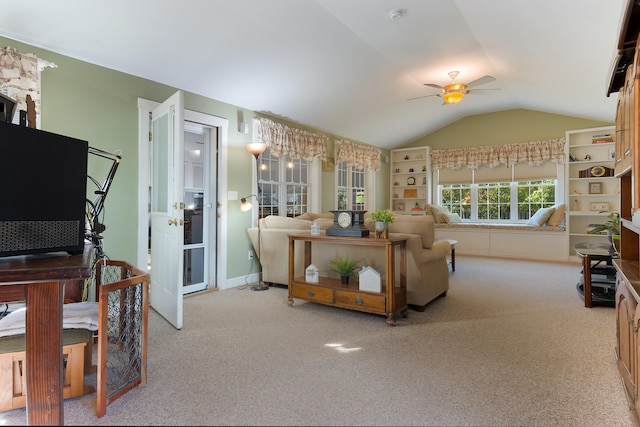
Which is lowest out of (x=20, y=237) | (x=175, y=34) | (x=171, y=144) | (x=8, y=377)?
(x=8, y=377)

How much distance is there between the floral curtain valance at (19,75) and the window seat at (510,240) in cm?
685

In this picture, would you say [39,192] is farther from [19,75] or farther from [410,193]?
[410,193]

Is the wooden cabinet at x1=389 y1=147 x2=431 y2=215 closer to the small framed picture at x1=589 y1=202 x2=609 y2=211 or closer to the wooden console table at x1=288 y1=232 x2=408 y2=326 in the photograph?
the small framed picture at x1=589 y1=202 x2=609 y2=211

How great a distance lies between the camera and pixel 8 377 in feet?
5.24

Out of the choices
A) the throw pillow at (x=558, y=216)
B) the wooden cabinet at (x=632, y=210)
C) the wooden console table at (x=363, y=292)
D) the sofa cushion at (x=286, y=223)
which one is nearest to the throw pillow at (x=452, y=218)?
the throw pillow at (x=558, y=216)

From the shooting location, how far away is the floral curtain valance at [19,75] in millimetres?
2627

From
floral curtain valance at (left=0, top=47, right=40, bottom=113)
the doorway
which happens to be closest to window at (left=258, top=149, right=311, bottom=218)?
the doorway

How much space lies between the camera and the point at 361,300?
10.1ft

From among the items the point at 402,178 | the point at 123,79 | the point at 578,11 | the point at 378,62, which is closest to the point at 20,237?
the point at 123,79

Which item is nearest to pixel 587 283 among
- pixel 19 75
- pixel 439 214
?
pixel 439 214

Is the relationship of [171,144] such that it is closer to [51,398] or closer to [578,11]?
[51,398]

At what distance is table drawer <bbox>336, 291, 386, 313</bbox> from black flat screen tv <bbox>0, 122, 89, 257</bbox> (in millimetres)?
2200

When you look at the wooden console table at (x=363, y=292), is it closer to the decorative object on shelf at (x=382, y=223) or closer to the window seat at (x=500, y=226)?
the decorative object on shelf at (x=382, y=223)

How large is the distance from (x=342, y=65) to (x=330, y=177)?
2305 millimetres
